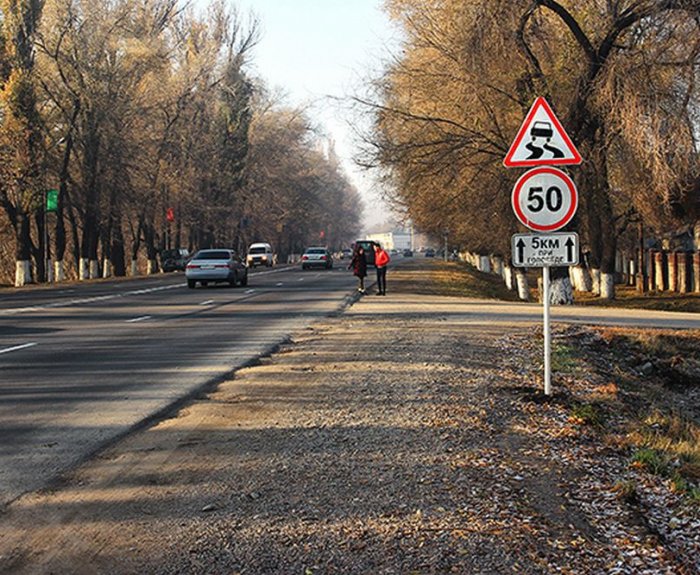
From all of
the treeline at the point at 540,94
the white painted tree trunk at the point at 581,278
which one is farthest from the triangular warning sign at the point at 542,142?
the white painted tree trunk at the point at 581,278

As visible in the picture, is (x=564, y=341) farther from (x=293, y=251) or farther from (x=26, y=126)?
(x=293, y=251)

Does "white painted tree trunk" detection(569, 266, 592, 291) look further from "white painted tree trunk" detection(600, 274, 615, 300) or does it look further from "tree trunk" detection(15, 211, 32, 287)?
"tree trunk" detection(15, 211, 32, 287)

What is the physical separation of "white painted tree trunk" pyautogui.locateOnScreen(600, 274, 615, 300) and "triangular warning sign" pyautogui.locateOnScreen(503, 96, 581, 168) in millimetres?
26432

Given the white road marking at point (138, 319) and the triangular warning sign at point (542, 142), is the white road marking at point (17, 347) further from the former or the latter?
the triangular warning sign at point (542, 142)

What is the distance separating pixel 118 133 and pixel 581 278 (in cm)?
2641

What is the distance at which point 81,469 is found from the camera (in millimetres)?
6828

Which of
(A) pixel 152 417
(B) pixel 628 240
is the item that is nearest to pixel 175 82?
(B) pixel 628 240

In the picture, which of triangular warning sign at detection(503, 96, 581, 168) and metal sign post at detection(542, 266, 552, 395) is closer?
Result: triangular warning sign at detection(503, 96, 581, 168)

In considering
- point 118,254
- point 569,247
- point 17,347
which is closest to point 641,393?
point 569,247

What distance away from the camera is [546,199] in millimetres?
9195

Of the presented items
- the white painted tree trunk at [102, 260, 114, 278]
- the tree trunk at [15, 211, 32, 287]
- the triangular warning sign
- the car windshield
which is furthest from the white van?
the triangular warning sign

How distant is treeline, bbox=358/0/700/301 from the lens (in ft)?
75.0

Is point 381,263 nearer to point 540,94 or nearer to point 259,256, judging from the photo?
point 540,94

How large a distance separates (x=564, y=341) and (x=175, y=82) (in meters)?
48.2
